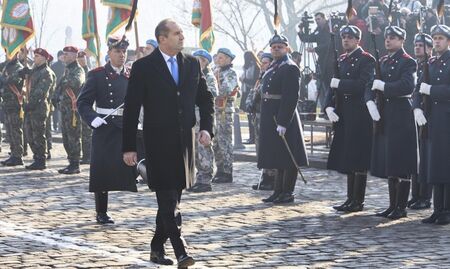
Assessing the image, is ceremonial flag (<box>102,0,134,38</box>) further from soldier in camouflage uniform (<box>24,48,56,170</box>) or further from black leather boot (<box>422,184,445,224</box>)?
black leather boot (<box>422,184,445,224</box>)

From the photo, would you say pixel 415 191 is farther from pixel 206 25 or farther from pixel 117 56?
pixel 206 25

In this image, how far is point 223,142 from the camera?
16141 mm

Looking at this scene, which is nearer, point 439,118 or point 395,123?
point 439,118

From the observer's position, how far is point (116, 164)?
11445 millimetres

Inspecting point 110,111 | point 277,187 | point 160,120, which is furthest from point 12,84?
point 160,120

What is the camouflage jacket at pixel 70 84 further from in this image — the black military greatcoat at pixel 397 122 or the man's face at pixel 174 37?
the man's face at pixel 174 37

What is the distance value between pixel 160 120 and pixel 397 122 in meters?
4.02

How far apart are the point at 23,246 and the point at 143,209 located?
9.33ft

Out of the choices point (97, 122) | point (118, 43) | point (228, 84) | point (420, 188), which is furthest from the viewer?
point (228, 84)

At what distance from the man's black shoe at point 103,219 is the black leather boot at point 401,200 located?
2855 millimetres

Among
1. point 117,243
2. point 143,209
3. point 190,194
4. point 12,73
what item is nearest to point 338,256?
point 117,243

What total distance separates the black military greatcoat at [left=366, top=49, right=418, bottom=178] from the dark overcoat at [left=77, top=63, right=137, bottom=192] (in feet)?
8.75

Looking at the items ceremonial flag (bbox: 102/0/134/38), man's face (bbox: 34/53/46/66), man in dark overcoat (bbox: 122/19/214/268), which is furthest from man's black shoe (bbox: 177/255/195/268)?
man's face (bbox: 34/53/46/66)

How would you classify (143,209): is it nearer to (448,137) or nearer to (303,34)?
(448,137)
